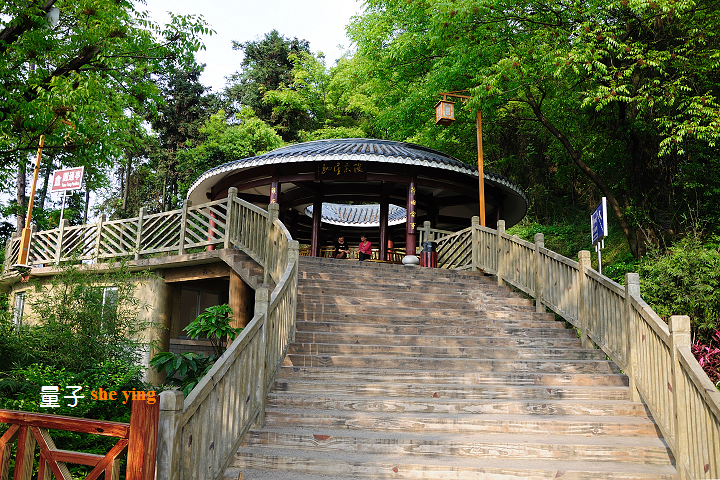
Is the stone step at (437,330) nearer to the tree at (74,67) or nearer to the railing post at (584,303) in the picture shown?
the railing post at (584,303)

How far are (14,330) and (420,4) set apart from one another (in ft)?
47.0

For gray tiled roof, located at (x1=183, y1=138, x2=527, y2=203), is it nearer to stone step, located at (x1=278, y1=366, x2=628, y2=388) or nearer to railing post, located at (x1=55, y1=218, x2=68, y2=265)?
railing post, located at (x1=55, y1=218, x2=68, y2=265)

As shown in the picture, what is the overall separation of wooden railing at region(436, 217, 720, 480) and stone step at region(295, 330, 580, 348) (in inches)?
18.2

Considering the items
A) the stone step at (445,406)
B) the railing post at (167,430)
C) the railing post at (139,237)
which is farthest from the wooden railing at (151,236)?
the railing post at (167,430)

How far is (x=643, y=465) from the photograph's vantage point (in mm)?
5062

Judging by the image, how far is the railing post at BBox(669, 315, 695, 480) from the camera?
4.90m

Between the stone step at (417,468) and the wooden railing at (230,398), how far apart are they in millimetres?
295

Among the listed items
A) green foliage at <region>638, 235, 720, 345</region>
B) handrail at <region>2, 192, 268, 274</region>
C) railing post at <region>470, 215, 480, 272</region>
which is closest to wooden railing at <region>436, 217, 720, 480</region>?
railing post at <region>470, 215, 480, 272</region>

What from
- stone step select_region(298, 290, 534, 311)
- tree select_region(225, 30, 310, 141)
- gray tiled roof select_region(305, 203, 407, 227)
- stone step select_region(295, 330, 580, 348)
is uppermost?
tree select_region(225, 30, 310, 141)

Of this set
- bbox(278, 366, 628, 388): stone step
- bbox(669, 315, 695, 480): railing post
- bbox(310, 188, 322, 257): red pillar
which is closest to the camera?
bbox(669, 315, 695, 480): railing post

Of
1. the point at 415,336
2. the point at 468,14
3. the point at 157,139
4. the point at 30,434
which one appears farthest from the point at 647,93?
the point at 157,139

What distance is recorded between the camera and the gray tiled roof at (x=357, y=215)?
23.6 meters

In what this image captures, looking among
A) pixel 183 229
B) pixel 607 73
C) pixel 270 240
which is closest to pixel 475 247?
pixel 270 240

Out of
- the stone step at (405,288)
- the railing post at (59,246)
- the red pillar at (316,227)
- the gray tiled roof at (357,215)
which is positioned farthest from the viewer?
the gray tiled roof at (357,215)
